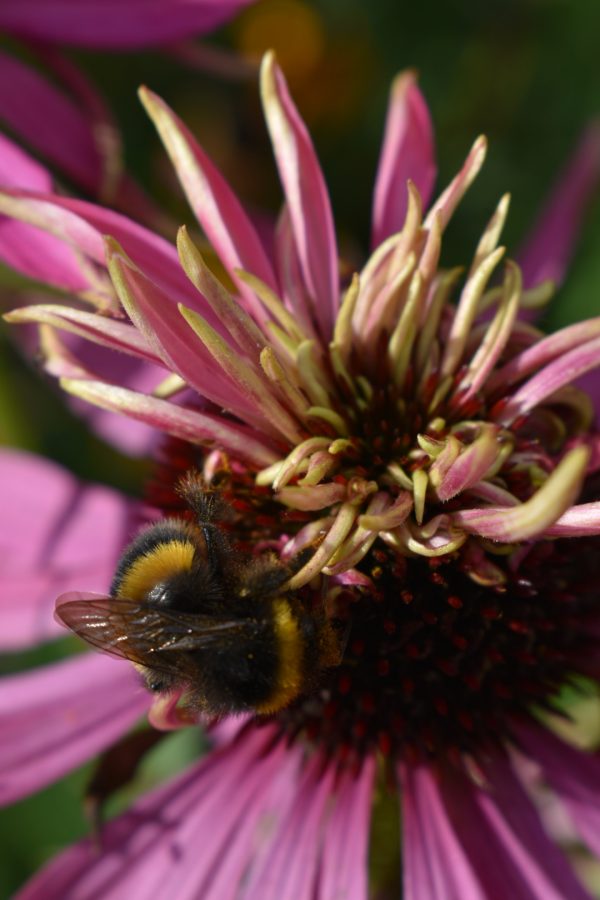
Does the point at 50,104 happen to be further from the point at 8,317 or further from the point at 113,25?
the point at 8,317

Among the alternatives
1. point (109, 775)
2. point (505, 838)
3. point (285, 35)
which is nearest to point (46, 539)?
point (109, 775)

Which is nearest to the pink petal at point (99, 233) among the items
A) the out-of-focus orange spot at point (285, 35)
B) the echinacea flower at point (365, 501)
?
the echinacea flower at point (365, 501)

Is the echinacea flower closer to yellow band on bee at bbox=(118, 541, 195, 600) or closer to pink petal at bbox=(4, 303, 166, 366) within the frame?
pink petal at bbox=(4, 303, 166, 366)

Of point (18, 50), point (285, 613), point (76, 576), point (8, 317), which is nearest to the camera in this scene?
point (285, 613)

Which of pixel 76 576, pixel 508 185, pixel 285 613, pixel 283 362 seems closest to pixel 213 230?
pixel 283 362

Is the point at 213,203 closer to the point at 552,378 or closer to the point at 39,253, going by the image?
the point at 39,253

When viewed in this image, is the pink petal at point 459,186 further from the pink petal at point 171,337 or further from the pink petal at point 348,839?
the pink petal at point 348,839
